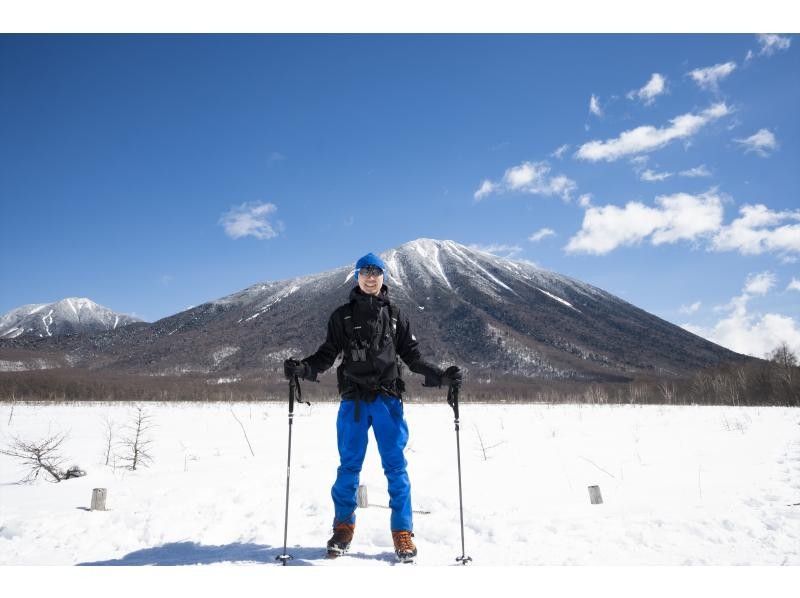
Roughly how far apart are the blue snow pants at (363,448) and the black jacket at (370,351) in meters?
0.15

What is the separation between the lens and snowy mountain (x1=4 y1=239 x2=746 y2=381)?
467 feet

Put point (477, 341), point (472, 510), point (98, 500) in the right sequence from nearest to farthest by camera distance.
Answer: point (472, 510), point (98, 500), point (477, 341)

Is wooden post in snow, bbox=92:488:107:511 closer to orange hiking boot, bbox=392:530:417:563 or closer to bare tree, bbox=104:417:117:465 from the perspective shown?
orange hiking boot, bbox=392:530:417:563

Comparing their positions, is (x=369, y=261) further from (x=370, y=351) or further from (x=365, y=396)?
(x=365, y=396)

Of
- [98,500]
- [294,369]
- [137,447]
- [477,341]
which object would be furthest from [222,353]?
[294,369]

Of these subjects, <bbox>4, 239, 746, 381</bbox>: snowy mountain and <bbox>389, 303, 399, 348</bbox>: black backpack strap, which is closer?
<bbox>389, 303, 399, 348</bbox>: black backpack strap

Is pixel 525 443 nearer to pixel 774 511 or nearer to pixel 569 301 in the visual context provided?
pixel 774 511

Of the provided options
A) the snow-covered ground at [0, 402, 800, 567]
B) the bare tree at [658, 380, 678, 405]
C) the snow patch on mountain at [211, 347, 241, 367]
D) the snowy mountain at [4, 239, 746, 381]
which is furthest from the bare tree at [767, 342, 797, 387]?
the snow patch on mountain at [211, 347, 241, 367]

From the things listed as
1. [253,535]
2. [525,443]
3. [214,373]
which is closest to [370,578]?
[253,535]

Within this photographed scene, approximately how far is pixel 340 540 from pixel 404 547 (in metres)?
0.60

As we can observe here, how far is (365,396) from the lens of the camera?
443cm

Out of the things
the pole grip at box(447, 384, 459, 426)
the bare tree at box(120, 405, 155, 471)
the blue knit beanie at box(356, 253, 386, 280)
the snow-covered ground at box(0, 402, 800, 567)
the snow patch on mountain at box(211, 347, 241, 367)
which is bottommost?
the snow-covered ground at box(0, 402, 800, 567)

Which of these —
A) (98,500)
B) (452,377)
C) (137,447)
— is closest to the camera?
(452,377)

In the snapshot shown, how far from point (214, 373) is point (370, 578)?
6029 inches
